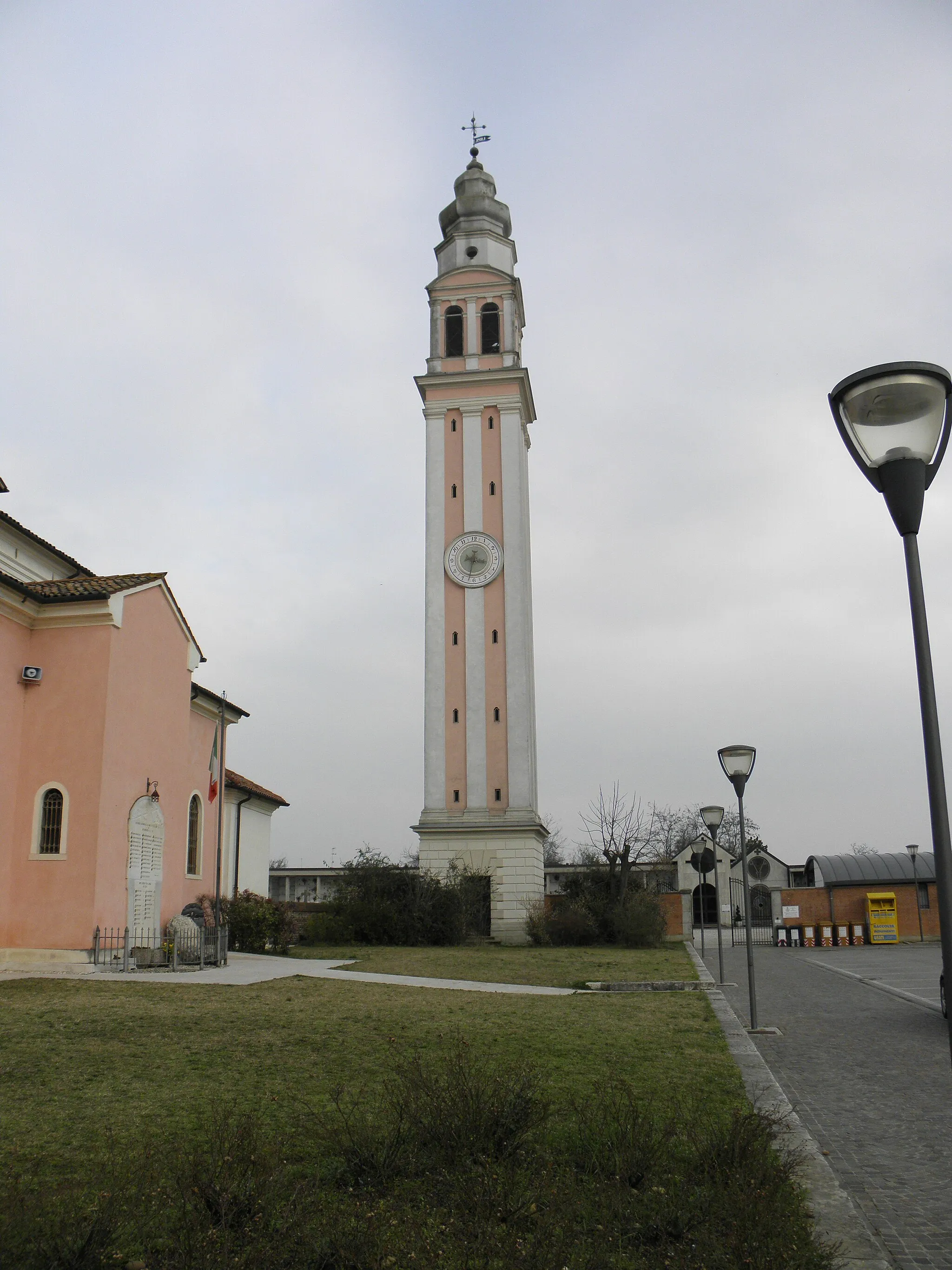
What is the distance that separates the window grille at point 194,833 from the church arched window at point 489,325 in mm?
25776

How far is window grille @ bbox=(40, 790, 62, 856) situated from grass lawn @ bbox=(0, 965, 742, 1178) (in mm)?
3532

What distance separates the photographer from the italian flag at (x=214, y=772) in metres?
24.5

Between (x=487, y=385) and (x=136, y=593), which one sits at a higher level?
(x=487, y=385)

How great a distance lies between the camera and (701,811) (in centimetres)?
2356

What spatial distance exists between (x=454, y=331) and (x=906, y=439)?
41.7 metres

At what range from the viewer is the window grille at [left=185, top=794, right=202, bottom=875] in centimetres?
2544

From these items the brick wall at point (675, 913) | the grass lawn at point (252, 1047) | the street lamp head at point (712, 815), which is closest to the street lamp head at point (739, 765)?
the grass lawn at point (252, 1047)

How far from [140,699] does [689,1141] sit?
17.8 m

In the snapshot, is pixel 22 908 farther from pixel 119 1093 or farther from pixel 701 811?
pixel 701 811

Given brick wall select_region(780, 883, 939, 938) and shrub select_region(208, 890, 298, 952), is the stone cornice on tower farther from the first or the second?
brick wall select_region(780, 883, 939, 938)

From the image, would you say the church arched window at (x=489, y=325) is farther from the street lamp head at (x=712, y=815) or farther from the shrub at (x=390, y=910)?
the street lamp head at (x=712, y=815)

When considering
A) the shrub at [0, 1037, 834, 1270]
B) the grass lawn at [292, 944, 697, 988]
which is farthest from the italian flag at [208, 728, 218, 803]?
the shrub at [0, 1037, 834, 1270]

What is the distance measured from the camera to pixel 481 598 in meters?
40.1

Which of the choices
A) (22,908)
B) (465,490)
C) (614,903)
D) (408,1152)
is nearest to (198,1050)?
(408,1152)
